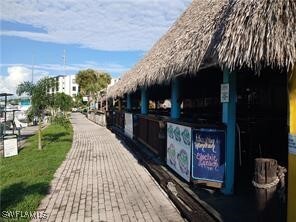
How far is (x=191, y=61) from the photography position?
7199mm

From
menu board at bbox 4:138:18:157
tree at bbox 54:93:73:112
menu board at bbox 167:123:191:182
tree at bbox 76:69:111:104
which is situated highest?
tree at bbox 76:69:111:104

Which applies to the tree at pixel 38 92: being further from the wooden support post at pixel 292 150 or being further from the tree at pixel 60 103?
the wooden support post at pixel 292 150

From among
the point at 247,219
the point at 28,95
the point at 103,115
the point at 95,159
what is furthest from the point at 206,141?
the point at 103,115

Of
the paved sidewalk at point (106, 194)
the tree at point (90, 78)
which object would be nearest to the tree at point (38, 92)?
the paved sidewalk at point (106, 194)

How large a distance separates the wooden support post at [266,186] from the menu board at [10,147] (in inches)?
459

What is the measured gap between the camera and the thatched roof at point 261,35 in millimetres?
4727

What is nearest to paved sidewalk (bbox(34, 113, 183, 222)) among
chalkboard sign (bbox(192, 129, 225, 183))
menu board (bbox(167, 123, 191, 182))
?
menu board (bbox(167, 123, 191, 182))

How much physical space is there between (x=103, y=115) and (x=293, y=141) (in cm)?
3163

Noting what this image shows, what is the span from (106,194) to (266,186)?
4.51 meters

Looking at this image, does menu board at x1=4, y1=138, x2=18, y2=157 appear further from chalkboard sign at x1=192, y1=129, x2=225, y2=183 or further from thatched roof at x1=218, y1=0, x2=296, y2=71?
thatched roof at x1=218, y1=0, x2=296, y2=71

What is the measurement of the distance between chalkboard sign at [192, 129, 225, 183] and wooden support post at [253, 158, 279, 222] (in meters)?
2.70

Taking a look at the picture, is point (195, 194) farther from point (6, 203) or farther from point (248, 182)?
point (6, 203)

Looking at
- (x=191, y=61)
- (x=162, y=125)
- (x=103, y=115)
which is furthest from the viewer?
(x=103, y=115)

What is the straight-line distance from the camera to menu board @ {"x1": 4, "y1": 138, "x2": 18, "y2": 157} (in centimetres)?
1458
